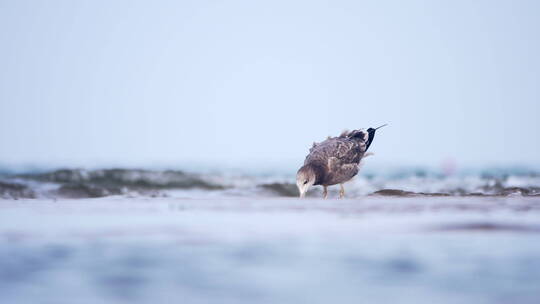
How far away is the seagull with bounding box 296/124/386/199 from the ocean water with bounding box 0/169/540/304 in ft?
11.5

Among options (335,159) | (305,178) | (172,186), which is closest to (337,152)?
(335,159)

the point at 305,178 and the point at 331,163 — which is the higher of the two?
the point at 331,163

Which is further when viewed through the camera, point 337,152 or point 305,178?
point 337,152

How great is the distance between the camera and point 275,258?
4.17 metres

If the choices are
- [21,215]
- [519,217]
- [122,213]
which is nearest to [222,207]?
[122,213]

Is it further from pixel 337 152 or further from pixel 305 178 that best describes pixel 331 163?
pixel 305 178

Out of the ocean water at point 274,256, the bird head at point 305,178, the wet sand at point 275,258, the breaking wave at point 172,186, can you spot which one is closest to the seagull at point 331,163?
the bird head at point 305,178

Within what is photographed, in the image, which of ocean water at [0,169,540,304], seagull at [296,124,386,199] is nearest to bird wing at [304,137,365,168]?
seagull at [296,124,386,199]

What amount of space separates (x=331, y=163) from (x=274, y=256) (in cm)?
730

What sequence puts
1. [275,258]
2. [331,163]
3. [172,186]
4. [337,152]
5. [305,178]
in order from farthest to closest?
[172,186] → [337,152] → [331,163] → [305,178] → [275,258]

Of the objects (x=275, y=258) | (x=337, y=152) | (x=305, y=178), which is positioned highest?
(x=337, y=152)

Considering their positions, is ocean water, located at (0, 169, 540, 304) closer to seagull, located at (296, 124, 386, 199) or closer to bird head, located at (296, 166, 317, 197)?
bird head, located at (296, 166, 317, 197)

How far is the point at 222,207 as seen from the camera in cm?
830

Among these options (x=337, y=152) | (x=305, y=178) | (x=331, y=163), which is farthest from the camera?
(x=337, y=152)
